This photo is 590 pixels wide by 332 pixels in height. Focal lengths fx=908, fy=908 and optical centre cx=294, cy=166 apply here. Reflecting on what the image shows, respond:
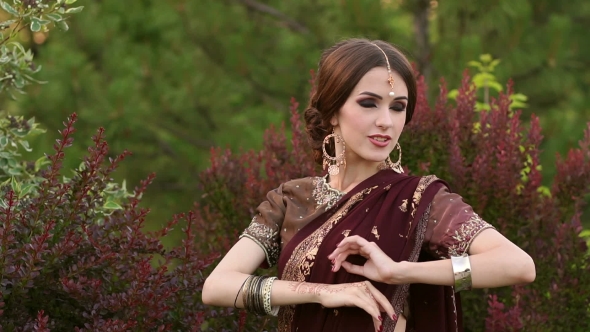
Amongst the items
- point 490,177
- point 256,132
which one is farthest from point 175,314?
point 256,132

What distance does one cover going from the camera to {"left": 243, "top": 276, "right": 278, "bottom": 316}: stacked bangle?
282 centimetres

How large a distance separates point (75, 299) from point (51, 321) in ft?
0.40

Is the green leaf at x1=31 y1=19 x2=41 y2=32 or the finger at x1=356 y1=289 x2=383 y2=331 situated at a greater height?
the green leaf at x1=31 y1=19 x2=41 y2=32

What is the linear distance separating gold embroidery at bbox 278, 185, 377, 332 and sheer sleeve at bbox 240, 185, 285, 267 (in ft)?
0.47

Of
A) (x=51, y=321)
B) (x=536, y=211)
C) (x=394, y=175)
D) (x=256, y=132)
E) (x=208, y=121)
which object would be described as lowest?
(x=51, y=321)

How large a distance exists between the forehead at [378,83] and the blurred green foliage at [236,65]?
6193mm

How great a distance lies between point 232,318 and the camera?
382 cm

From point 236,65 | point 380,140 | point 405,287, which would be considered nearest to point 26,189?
point 380,140

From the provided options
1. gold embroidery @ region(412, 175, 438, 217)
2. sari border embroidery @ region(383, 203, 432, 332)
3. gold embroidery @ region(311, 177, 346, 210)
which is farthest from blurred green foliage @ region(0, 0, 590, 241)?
sari border embroidery @ region(383, 203, 432, 332)

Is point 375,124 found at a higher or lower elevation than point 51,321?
higher

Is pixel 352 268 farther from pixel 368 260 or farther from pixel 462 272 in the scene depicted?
pixel 462 272

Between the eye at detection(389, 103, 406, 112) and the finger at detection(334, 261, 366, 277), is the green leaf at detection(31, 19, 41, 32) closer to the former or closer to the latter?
the eye at detection(389, 103, 406, 112)

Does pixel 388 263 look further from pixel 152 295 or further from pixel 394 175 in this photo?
pixel 152 295

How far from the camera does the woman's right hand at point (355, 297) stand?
2629mm
